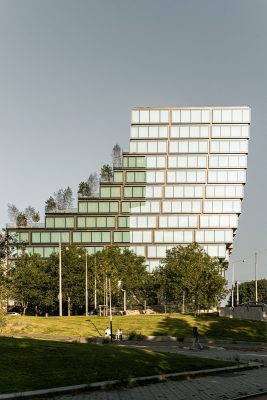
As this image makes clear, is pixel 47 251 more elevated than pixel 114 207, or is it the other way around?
pixel 114 207

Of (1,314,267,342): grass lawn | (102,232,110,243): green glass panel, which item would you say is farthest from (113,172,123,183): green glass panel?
(1,314,267,342): grass lawn

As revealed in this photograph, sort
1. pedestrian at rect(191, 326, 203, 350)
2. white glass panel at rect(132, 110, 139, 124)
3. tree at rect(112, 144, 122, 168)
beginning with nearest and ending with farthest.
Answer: pedestrian at rect(191, 326, 203, 350) < tree at rect(112, 144, 122, 168) < white glass panel at rect(132, 110, 139, 124)

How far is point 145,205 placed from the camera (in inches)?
5477

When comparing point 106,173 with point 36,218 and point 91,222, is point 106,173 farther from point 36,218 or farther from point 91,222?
point 36,218

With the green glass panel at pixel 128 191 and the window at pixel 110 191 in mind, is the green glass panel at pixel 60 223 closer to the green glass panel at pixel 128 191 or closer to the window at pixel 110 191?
the window at pixel 110 191

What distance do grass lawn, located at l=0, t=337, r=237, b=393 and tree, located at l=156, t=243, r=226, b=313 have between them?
5695cm

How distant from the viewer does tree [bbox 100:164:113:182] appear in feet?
462

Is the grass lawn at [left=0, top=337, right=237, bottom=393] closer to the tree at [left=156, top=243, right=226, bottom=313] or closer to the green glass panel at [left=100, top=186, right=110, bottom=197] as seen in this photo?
the tree at [left=156, top=243, right=226, bottom=313]

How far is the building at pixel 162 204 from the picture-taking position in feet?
453

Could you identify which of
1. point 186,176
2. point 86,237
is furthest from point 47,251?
point 186,176

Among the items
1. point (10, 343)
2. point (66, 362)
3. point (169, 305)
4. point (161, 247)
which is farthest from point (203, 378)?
point (161, 247)

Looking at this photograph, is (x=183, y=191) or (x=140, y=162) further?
(x=140, y=162)

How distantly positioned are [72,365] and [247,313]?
2427 inches

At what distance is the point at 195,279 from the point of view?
83312 mm
